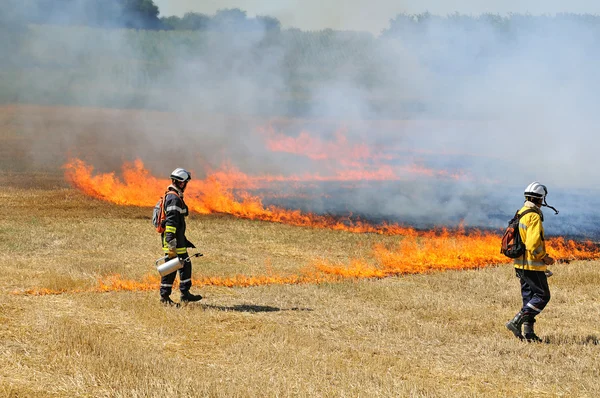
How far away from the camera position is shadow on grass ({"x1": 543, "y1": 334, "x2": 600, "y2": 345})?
1014cm

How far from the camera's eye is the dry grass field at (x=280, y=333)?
7730 mm

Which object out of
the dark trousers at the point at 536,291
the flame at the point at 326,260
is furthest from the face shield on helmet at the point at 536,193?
the flame at the point at 326,260

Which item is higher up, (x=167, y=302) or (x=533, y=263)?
(x=533, y=263)

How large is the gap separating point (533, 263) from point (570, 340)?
137 cm

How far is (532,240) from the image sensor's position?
32.4 ft

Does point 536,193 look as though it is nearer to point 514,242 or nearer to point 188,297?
point 514,242

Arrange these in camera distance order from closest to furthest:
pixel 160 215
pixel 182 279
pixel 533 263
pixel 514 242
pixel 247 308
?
pixel 533 263 < pixel 514 242 < pixel 160 215 < pixel 182 279 < pixel 247 308

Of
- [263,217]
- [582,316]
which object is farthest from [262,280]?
[263,217]

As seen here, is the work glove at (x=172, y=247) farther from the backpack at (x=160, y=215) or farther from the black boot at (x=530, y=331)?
the black boot at (x=530, y=331)

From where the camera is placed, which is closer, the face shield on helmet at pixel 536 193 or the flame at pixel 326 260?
the face shield on helmet at pixel 536 193

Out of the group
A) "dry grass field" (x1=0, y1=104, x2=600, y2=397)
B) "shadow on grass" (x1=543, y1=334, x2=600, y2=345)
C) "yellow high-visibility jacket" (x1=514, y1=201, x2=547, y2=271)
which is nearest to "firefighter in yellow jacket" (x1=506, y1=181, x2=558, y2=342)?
"yellow high-visibility jacket" (x1=514, y1=201, x2=547, y2=271)

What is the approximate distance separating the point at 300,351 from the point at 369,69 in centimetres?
3460

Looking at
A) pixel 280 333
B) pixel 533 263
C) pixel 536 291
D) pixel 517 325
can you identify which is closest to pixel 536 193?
pixel 533 263

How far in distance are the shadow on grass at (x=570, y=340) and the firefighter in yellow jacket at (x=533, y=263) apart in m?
0.19
